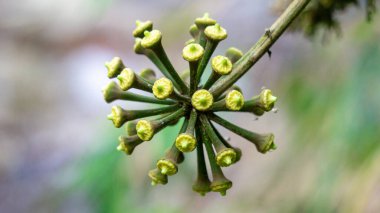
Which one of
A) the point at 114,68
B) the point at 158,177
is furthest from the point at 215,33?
the point at 158,177

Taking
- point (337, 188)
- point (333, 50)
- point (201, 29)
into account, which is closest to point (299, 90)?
point (333, 50)

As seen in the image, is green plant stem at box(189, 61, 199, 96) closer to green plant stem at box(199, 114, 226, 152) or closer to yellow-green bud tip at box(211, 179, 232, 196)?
green plant stem at box(199, 114, 226, 152)

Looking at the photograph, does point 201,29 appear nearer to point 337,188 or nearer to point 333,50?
point 337,188

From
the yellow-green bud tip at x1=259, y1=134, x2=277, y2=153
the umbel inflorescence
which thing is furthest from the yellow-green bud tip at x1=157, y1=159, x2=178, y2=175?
the yellow-green bud tip at x1=259, y1=134, x2=277, y2=153

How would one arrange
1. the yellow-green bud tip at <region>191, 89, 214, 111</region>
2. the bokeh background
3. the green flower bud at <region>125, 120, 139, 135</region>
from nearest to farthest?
the yellow-green bud tip at <region>191, 89, 214, 111</region>, the green flower bud at <region>125, 120, 139, 135</region>, the bokeh background

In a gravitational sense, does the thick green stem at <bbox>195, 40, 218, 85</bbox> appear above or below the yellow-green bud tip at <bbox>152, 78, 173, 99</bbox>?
above

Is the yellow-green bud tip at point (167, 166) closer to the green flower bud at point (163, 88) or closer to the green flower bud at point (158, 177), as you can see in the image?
the green flower bud at point (158, 177)

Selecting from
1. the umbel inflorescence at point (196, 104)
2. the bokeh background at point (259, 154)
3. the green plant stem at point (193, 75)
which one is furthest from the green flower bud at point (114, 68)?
the bokeh background at point (259, 154)

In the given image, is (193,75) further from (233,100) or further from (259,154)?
(259,154)
